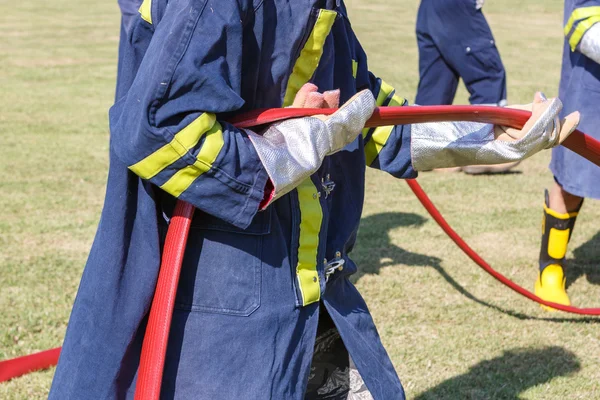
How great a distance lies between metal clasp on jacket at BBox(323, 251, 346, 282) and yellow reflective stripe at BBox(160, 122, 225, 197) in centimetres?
56

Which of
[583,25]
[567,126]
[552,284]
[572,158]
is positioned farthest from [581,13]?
[567,126]

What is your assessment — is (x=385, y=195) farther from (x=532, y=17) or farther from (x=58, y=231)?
(x=532, y=17)

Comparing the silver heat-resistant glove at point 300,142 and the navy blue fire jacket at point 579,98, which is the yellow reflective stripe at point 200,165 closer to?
the silver heat-resistant glove at point 300,142

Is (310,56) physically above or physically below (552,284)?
above

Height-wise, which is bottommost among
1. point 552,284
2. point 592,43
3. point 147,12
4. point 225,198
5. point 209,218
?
point 552,284

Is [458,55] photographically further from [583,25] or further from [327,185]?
[327,185]

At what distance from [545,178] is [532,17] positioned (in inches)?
566

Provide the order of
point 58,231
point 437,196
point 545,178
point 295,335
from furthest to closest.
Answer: point 545,178 < point 437,196 < point 58,231 < point 295,335

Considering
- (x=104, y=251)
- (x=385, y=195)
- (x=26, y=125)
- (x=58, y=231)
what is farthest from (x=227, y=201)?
(x=26, y=125)

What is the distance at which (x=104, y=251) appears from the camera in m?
1.93

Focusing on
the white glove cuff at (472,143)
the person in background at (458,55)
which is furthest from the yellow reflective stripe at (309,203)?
the person in background at (458,55)

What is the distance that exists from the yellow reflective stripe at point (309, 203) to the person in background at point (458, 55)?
5500 mm

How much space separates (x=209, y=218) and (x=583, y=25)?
2.74 m

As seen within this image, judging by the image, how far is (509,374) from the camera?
3.93m
